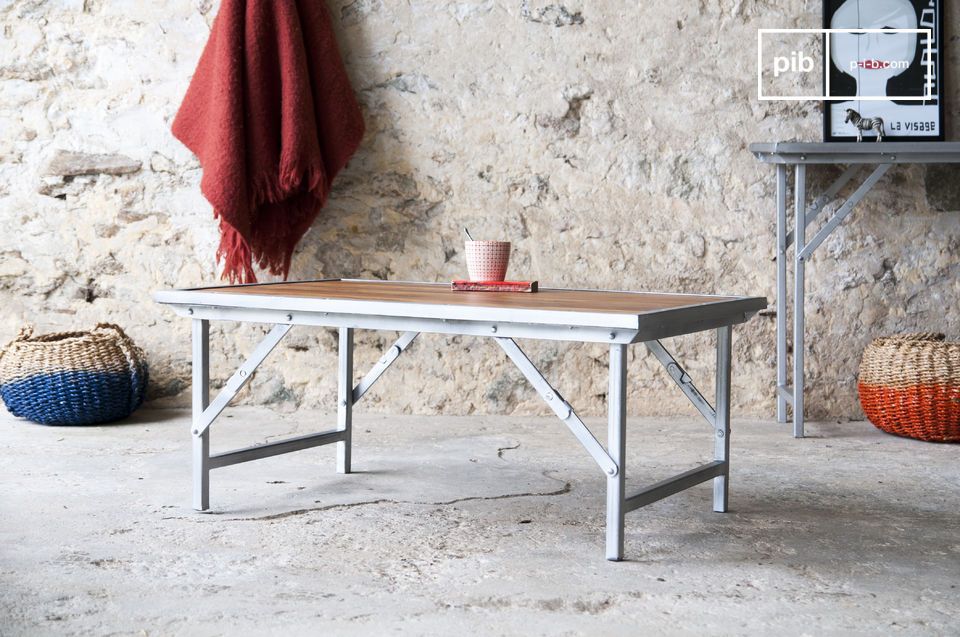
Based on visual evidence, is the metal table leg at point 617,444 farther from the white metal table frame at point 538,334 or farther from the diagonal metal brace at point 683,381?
the diagonal metal brace at point 683,381

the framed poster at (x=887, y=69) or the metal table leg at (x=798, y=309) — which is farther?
the framed poster at (x=887, y=69)

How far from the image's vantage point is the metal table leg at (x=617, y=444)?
2023mm

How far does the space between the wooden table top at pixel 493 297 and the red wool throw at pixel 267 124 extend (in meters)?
0.97

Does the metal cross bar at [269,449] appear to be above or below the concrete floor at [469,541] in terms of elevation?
above

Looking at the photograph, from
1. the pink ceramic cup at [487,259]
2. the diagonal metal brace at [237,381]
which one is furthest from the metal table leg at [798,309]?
the diagonal metal brace at [237,381]

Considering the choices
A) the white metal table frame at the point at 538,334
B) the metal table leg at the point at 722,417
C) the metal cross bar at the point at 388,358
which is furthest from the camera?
the metal cross bar at the point at 388,358

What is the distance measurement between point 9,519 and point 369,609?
1.03 metres

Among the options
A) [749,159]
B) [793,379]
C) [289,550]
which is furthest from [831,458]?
[289,550]

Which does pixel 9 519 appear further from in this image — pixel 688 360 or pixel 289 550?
pixel 688 360

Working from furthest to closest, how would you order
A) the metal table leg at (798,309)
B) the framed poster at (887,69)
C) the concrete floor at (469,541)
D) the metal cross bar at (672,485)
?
the framed poster at (887,69) < the metal table leg at (798,309) < the metal cross bar at (672,485) < the concrete floor at (469,541)

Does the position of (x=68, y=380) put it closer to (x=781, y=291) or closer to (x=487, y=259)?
(x=487, y=259)

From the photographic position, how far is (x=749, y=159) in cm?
367
